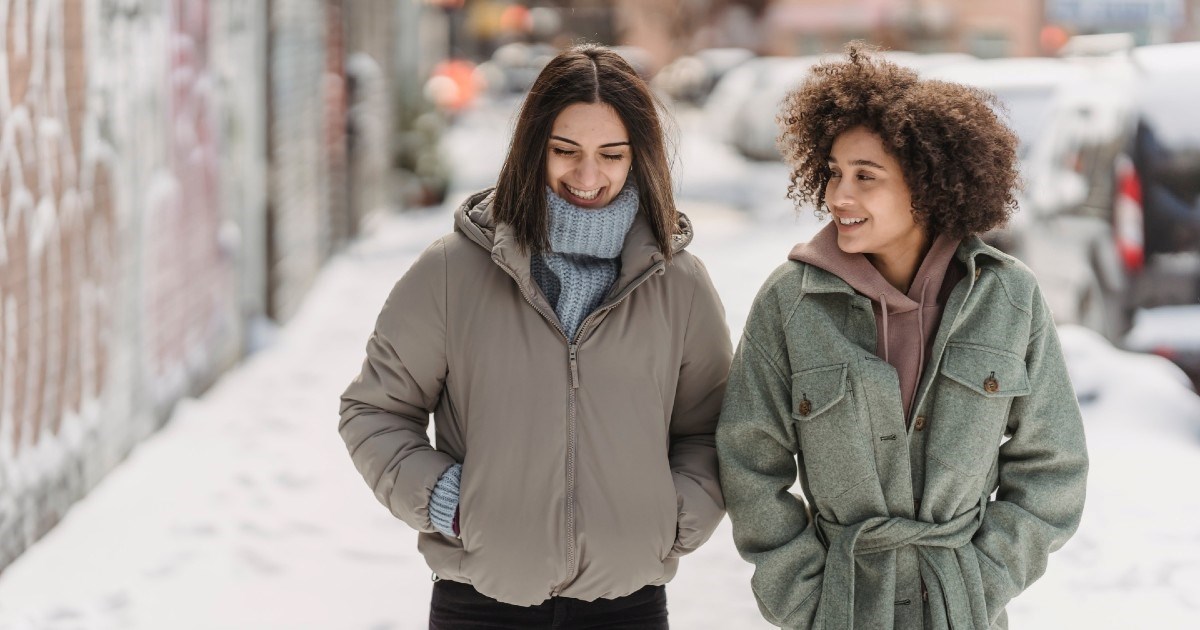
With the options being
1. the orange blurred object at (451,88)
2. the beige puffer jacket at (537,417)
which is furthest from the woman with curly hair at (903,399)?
the orange blurred object at (451,88)

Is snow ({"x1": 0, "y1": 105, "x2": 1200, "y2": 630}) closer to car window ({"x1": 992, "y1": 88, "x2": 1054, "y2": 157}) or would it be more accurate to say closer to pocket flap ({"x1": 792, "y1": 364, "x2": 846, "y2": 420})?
pocket flap ({"x1": 792, "y1": 364, "x2": 846, "y2": 420})

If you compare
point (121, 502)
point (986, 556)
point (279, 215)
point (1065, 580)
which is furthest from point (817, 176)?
point (279, 215)

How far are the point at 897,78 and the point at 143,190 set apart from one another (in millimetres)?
4302

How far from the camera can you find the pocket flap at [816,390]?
2385mm

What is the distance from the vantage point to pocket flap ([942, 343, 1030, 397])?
7.76 feet

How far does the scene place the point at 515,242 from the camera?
2.44 m

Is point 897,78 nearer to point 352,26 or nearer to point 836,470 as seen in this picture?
point 836,470

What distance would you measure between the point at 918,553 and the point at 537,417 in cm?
69

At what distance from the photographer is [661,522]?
2.42m

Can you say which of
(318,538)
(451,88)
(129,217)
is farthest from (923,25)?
(318,538)

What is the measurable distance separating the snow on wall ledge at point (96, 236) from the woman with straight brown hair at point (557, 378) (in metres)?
2.34

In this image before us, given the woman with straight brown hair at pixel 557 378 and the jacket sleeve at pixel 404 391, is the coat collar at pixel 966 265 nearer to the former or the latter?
the woman with straight brown hair at pixel 557 378

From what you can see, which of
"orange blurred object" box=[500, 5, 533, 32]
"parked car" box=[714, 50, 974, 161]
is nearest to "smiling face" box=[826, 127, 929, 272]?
"parked car" box=[714, 50, 974, 161]

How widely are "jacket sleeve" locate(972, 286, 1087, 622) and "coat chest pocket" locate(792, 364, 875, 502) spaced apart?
0.83ft
